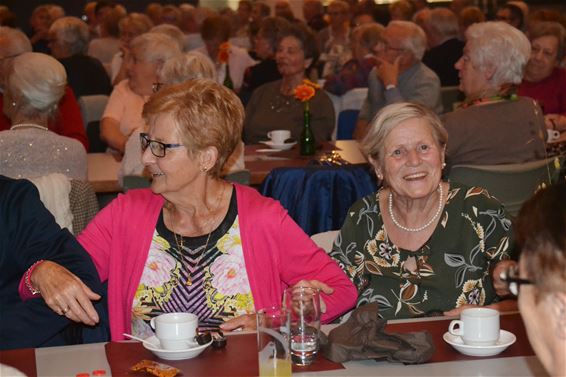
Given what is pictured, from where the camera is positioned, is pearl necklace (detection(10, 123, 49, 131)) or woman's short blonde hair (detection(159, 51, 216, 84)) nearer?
pearl necklace (detection(10, 123, 49, 131))

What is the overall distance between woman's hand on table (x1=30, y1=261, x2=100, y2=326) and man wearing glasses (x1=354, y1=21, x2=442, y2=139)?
3.90 meters

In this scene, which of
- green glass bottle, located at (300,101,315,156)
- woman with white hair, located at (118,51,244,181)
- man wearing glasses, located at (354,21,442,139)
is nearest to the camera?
woman with white hair, located at (118,51,244,181)

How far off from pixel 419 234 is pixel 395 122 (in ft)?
1.17

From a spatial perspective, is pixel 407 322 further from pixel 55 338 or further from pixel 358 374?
pixel 55 338

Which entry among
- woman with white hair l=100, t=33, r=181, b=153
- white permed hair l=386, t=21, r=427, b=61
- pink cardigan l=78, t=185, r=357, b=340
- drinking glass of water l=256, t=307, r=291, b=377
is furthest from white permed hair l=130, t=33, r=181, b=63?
drinking glass of water l=256, t=307, r=291, b=377

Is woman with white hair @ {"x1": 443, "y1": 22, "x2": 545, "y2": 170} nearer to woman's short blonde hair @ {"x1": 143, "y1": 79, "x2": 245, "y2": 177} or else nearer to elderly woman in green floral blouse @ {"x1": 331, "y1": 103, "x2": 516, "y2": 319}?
elderly woman in green floral blouse @ {"x1": 331, "y1": 103, "x2": 516, "y2": 319}

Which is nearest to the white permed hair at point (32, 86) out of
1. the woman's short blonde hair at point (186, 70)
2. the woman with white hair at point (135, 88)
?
the woman's short blonde hair at point (186, 70)

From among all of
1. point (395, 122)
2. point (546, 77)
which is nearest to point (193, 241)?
point (395, 122)

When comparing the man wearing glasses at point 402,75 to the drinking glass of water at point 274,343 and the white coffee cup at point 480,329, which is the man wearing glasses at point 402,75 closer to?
Result: the white coffee cup at point 480,329

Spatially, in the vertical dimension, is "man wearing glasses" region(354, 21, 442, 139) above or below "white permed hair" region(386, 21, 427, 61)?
below

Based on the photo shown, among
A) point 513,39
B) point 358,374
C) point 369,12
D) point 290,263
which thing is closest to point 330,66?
point 369,12

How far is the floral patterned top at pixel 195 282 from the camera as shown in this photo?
2.80 metres

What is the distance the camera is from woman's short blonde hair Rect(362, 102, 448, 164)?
9.86 ft

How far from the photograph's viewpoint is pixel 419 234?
2.95 m
